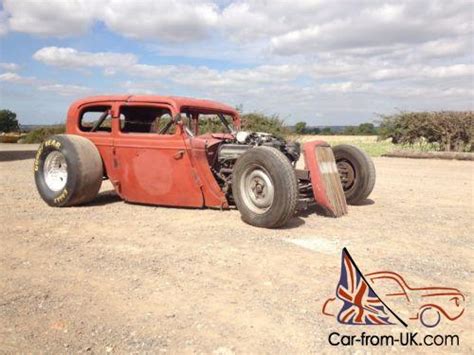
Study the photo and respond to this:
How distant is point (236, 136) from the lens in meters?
6.89

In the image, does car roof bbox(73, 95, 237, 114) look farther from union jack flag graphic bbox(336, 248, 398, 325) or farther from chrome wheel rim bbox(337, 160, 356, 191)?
union jack flag graphic bbox(336, 248, 398, 325)

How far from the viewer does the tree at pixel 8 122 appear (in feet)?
126

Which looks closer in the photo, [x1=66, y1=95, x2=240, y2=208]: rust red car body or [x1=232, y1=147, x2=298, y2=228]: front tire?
[x1=232, y1=147, x2=298, y2=228]: front tire

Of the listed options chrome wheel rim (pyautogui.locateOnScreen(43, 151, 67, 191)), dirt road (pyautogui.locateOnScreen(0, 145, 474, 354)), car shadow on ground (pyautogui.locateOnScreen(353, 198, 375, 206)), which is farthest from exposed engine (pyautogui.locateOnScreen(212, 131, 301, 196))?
chrome wheel rim (pyautogui.locateOnScreen(43, 151, 67, 191))

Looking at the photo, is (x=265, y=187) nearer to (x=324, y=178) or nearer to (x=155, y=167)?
(x=324, y=178)

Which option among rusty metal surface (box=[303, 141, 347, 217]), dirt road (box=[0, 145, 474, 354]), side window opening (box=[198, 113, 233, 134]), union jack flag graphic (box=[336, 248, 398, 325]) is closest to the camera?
dirt road (box=[0, 145, 474, 354])

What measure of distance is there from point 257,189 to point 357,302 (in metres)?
2.61

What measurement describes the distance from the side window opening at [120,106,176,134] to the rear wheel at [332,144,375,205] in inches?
101

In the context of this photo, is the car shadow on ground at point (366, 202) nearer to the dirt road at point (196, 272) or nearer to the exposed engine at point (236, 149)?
the dirt road at point (196, 272)

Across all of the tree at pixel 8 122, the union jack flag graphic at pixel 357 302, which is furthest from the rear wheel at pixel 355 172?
the tree at pixel 8 122

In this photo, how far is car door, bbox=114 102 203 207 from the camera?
664 centimetres

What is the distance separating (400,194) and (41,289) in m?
6.64

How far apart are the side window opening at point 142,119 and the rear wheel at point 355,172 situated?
101 inches

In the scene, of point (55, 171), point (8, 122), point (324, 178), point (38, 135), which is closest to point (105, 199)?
point (55, 171)
